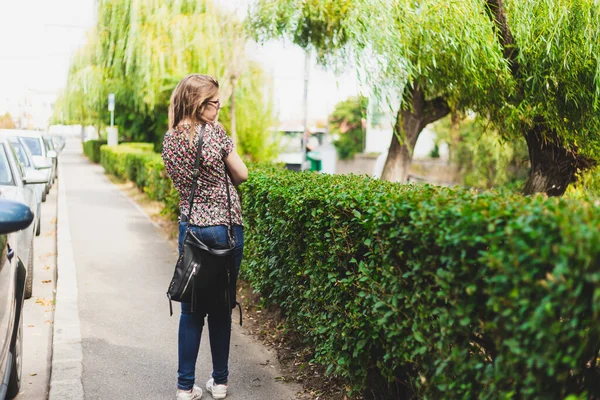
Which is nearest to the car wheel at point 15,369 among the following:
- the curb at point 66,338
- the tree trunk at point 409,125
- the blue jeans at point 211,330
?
the curb at point 66,338

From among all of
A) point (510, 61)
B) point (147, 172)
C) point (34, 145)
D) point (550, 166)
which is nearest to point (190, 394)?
point (510, 61)

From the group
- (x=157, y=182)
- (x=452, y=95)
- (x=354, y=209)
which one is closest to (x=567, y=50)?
(x=452, y=95)

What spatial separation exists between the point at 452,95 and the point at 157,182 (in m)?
6.81

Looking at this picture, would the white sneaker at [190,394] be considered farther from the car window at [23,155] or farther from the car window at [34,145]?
the car window at [34,145]

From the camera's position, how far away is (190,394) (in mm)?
4066

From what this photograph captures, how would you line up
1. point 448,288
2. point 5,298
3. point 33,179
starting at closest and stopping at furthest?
point 448,288
point 5,298
point 33,179

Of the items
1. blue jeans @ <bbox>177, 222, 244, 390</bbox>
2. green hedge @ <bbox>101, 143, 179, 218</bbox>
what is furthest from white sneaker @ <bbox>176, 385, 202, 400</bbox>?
green hedge @ <bbox>101, 143, 179, 218</bbox>

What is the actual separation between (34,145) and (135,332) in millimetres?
13364

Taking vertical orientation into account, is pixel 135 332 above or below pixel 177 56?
below

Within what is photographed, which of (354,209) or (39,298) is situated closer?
(354,209)

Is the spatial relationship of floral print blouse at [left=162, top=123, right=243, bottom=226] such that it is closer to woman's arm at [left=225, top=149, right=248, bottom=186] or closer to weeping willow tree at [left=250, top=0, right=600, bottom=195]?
woman's arm at [left=225, top=149, right=248, bottom=186]

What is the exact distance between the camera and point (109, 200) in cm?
1611

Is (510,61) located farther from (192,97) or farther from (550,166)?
(192,97)

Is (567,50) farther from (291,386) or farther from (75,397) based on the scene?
(75,397)
